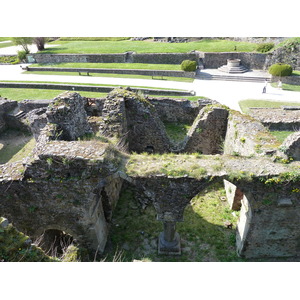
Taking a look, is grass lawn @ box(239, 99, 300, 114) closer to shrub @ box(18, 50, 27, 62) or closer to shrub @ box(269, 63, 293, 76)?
shrub @ box(269, 63, 293, 76)

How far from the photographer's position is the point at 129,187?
13.3m

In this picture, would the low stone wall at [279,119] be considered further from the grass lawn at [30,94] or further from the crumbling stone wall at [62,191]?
the grass lawn at [30,94]

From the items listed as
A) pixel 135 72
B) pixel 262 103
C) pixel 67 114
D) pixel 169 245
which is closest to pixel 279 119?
pixel 262 103

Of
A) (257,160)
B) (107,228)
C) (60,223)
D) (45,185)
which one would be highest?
(257,160)

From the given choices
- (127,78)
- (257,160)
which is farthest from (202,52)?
(257,160)

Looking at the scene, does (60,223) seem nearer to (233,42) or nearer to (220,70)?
(220,70)

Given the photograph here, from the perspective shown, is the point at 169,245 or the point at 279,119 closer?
the point at 169,245

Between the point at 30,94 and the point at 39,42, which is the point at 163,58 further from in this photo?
the point at 39,42

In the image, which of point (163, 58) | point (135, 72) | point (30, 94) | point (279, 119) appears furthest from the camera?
point (163, 58)

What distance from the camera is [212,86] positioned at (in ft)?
88.2

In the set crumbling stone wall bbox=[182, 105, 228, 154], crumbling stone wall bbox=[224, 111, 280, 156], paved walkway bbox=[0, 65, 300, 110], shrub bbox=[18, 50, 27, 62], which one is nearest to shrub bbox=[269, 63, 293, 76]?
paved walkway bbox=[0, 65, 300, 110]

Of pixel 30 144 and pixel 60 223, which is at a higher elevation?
pixel 60 223

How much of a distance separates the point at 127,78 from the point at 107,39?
65.3 feet

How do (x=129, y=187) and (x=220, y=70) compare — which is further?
(x=220, y=70)
